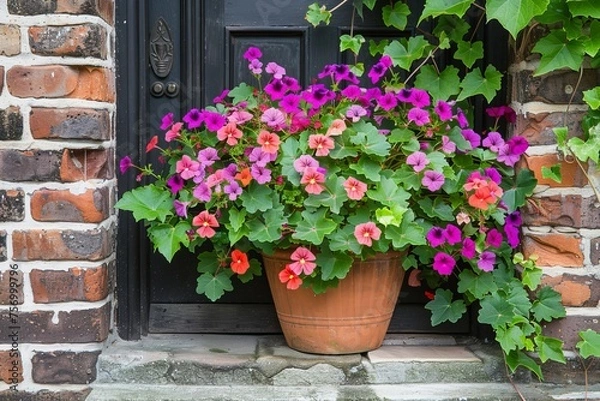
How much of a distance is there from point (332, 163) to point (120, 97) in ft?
2.33

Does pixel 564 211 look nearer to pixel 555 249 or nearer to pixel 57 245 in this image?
pixel 555 249

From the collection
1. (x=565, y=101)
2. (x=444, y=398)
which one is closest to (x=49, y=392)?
(x=444, y=398)

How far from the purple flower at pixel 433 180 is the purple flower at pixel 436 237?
11 centimetres

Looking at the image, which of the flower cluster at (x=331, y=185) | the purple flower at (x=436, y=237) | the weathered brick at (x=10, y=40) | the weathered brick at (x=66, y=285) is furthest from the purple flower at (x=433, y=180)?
the weathered brick at (x=10, y=40)

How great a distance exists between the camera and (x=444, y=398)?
1.97 meters

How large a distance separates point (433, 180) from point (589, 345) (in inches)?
23.4

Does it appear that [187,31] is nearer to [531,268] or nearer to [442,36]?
[442,36]

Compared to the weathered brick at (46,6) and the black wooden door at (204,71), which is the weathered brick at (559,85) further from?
the weathered brick at (46,6)

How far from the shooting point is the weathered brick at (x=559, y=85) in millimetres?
2023

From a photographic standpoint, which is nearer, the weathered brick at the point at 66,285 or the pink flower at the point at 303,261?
the pink flower at the point at 303,261

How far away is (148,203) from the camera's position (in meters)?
1.98

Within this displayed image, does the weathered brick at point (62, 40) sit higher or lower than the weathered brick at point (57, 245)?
higher

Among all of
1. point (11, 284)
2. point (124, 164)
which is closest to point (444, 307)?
point (124, 164)

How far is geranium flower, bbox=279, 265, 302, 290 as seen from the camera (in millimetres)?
1879
